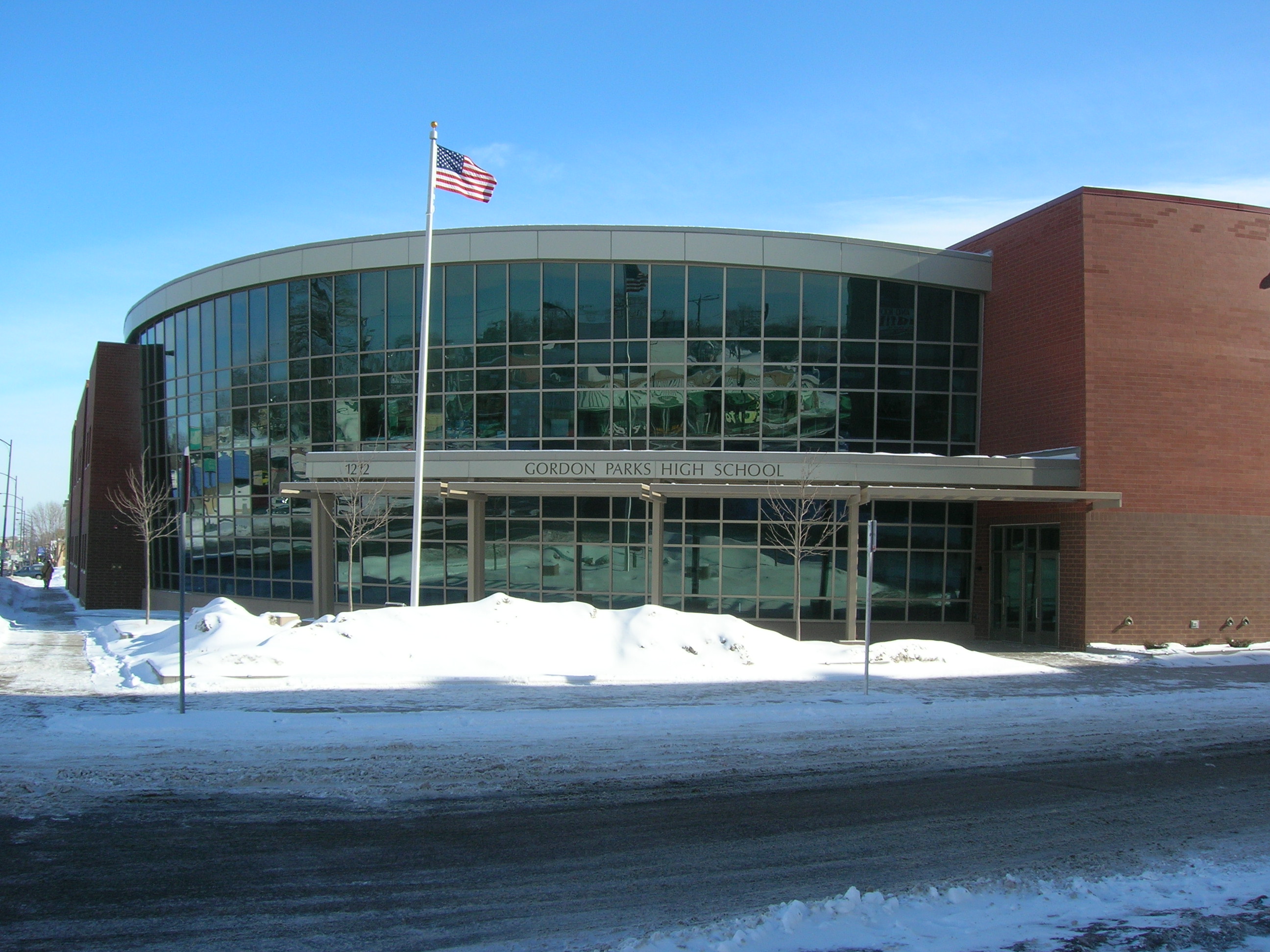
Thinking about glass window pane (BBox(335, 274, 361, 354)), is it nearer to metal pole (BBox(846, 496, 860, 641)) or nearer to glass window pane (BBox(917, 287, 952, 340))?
metal pole (BBox(846, 496, 860, 641))

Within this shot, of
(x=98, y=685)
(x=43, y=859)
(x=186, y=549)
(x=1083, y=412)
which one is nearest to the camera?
(x=43, y=859)

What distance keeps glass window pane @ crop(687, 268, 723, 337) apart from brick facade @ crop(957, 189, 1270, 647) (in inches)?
322

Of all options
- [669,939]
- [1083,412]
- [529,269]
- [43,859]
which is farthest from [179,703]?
[1083,412]

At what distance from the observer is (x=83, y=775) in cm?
870

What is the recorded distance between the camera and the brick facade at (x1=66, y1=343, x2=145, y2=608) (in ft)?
113

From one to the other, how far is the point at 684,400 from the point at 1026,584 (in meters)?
9.70

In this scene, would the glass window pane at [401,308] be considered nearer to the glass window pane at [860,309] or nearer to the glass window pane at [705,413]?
the glass window pane at [705,413]

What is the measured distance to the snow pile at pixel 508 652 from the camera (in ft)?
48.1

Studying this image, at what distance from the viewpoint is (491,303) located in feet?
83.4

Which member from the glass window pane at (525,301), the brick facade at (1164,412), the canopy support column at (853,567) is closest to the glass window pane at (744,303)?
the glass window pane at (525,301)

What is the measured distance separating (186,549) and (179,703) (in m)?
22.3

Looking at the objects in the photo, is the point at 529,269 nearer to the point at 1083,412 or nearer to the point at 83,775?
the point at 1083,412

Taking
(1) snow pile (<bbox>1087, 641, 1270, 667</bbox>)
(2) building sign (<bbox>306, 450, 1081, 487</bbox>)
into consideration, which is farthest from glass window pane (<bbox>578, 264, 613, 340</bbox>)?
(1) snow pile (<bbox>1087, 641, 1270, 667</bbox>)

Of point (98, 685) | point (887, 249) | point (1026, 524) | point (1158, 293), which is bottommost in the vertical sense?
point (98, 685)
